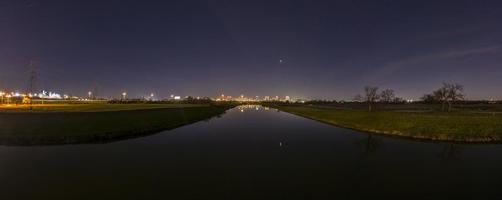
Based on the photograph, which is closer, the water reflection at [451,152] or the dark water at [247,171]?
the dark water at [247,171]

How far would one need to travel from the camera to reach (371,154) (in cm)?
2727

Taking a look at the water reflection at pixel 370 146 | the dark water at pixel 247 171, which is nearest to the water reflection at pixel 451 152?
the dark water at pixel 247 171

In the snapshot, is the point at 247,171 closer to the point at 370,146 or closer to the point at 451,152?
the point at 370,146

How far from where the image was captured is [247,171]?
20078 mm

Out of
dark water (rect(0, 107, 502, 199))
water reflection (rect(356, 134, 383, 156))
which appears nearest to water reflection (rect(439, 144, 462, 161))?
dark water (rect(0, 107, 502, 199))

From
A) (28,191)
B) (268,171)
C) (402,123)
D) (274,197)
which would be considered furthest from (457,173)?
(402,123)

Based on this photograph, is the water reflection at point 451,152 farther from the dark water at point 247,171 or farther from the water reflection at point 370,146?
the water reflection at point 370,146

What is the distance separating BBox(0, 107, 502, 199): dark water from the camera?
15578mm

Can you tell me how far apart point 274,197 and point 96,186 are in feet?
27.1

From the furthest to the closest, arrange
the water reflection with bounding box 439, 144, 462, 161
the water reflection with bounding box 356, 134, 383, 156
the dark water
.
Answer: the water reflection with bounding box 356, 134, 383, 156, the water reflection with bounding box 439, 144, 462, 161, the dark water

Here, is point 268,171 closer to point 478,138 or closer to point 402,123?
point 478,138

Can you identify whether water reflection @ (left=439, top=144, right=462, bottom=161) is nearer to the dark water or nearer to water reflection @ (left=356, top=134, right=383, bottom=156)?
the dark water

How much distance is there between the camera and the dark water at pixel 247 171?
15578 millimetres

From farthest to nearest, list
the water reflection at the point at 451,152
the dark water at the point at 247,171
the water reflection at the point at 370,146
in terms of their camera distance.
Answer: the water reflection at the point at 370,146 → the water reflection at the point at 451,152 → the dark water at the point at 247,171
